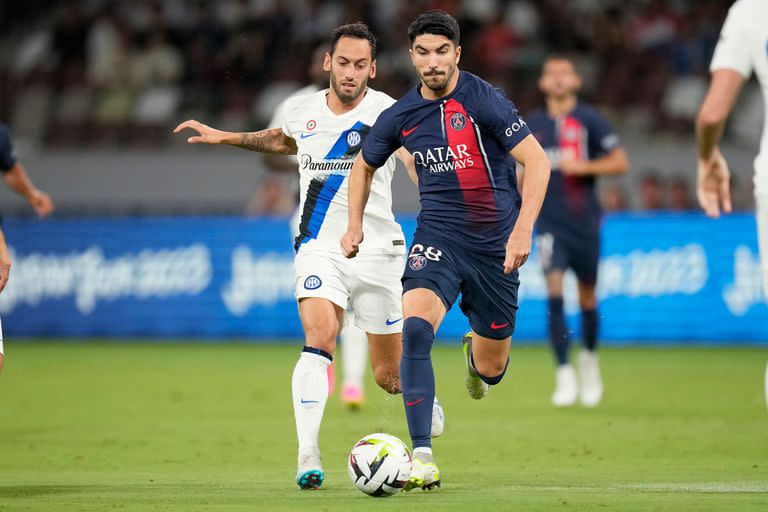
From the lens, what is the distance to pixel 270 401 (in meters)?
12.2

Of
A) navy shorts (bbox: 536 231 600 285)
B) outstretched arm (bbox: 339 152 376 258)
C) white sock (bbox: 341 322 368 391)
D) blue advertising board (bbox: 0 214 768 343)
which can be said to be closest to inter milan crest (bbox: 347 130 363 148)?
outstretched arm (bbox: 339 152 376 258)

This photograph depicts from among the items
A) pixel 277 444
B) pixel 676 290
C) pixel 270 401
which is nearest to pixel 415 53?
pixel 277 444

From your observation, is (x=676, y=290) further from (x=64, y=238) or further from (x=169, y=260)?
(x=64, y=238)

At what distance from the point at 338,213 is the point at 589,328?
464 centimetres

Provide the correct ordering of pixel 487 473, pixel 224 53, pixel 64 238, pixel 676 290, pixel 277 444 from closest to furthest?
pixel 487 473, pixel 277 444, pixel 676 290, pixel 64 238, pixel 224 53

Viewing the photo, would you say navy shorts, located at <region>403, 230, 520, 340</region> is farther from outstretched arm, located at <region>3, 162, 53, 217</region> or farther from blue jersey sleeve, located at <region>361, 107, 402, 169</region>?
outstretched arm, located at <region>3, 162, 53, 217</region>

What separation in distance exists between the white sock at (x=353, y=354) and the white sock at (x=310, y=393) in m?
3.74

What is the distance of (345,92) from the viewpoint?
7883 mm

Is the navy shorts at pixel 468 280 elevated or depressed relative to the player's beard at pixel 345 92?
depressed

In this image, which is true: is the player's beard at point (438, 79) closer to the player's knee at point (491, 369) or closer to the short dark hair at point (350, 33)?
the short dark hair at point (350, 33)

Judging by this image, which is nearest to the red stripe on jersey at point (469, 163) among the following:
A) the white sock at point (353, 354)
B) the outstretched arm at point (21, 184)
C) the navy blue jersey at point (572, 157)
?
the outstretched arm at point (21, 184)

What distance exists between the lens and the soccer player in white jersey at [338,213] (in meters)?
7.66

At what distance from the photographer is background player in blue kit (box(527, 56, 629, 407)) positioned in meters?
11.9

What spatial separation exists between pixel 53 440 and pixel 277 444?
156 centimetres
